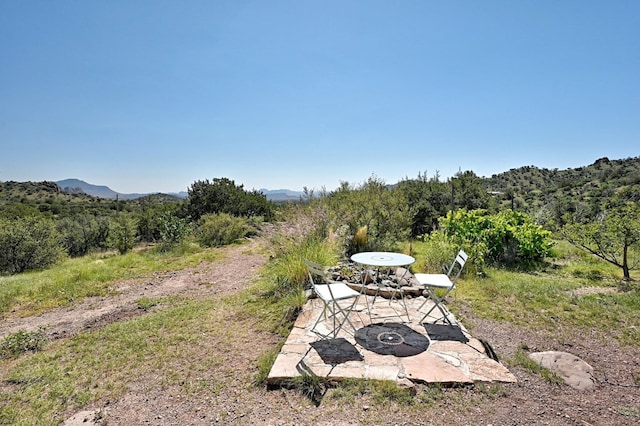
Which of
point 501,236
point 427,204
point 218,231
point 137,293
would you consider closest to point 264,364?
point 137,293

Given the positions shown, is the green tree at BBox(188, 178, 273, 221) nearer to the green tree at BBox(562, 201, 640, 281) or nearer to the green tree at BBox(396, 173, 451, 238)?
the green tree at BBox(396, 173, 451, 238)

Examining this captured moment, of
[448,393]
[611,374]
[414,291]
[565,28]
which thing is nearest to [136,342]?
[448,393]

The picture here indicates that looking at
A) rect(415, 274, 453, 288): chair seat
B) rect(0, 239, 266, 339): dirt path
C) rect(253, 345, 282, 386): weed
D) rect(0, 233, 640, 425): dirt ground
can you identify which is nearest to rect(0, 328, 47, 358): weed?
rect(0, 239, 266, 339): dirt path

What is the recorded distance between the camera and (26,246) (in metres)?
11.0

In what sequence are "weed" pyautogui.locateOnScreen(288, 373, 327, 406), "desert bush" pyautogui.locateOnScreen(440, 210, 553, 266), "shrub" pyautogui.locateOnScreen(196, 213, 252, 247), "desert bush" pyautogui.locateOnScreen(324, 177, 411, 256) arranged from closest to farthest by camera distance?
"weed" pyautogui.locateOnScreen(288, 373, 327, 406)
"desert bush" pyautogui.locateOnScreen(440, 210, 553, 266)
"desert bush" pyautogui.locateOnScreen(324, 177, 411, 256)
"shrub" pyautogui.locateOnScreen(196, 213, 252, 247)

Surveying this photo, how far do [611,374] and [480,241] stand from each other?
15.1 feet

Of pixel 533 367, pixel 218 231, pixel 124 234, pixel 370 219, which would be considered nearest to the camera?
pixel 533 367

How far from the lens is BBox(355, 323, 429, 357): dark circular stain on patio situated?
3.52m

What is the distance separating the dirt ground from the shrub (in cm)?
919

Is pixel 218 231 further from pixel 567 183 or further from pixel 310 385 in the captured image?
pixel 567 183

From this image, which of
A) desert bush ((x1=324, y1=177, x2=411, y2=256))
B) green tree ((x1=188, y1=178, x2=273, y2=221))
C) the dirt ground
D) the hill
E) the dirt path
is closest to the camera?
the dirt ground

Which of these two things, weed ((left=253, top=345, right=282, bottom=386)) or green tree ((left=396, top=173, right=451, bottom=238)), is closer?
weed ((left=253, top=345, right=282, bottom=386))

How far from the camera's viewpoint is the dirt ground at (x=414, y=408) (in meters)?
2.55

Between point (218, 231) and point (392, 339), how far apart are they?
10.3 m
